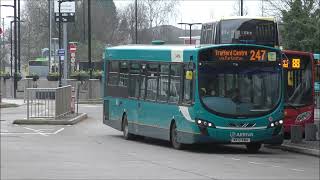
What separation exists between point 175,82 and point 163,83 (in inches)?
29.9

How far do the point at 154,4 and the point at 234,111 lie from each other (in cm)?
8030

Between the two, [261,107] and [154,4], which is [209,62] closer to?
[261,107]

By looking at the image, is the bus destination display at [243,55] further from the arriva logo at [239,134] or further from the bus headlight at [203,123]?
the arriva logo at [239,134]

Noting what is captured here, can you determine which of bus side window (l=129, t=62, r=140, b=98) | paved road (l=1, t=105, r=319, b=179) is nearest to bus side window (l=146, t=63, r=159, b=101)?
bus side window (l=129, t=62, r=140, b=98)

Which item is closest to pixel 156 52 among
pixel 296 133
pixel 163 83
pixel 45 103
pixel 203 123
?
pixel 163 83

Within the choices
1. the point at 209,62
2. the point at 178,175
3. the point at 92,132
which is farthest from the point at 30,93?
the point at 178,175

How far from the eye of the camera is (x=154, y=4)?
98.2 meters

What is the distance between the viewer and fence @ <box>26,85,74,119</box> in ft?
95.5

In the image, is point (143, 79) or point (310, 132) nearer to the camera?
point (310, 132)

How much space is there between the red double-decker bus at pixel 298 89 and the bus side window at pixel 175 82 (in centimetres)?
382

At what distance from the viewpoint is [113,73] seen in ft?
81.4

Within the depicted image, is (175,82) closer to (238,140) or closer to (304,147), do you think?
(238,140)

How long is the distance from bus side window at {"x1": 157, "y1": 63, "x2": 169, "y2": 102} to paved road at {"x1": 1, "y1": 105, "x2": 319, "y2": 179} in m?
1.39

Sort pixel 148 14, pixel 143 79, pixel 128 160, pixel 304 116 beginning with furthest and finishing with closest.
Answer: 1. pixel 148 14
2. pixel 304 116
3. pixel 143 79
4. pixel 128 160
